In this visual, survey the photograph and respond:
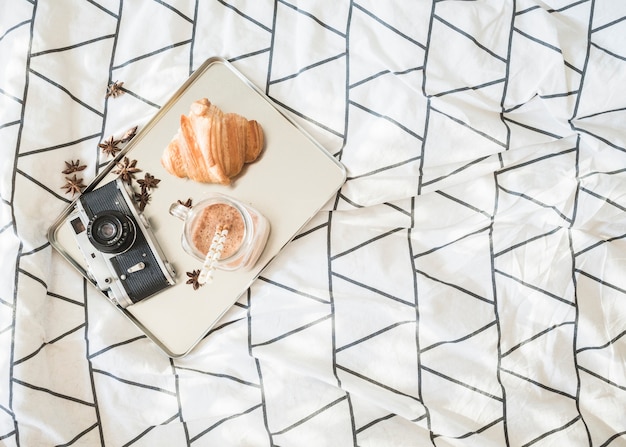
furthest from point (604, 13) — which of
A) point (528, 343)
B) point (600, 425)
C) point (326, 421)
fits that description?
point (326, 421)

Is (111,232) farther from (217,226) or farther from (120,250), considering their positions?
(217,226)

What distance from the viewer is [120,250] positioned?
88 cm

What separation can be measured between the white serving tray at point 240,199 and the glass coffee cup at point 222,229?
42 millimetres

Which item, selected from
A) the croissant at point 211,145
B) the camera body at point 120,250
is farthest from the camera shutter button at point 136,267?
the croissant at point 211,145

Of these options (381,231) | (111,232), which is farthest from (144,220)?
(381,231)

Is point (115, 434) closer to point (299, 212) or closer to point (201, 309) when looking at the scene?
point (201, 309)

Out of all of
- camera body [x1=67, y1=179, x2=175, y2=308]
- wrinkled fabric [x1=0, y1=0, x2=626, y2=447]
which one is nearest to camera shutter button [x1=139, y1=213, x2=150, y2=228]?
camera body [x1=67, y1=179, x2=175, y2=308]

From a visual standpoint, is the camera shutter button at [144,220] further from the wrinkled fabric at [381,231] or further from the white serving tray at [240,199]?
the wrinkled fabric at [381,231]

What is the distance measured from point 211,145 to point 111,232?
0.19 metres

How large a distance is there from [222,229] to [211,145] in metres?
0.12

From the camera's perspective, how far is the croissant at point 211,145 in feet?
2.85

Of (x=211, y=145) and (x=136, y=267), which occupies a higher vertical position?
(x=211, y=145)

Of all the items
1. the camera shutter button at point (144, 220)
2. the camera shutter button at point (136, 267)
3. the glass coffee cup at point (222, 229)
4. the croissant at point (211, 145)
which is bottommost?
the camera shutter button at point (136, 267)

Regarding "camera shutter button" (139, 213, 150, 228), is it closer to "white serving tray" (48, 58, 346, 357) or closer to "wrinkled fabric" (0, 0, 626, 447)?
"white serving tray" (48, 58, 346, 357)
